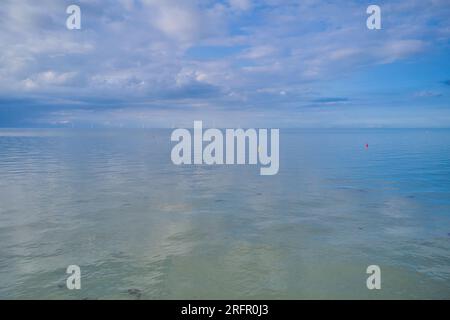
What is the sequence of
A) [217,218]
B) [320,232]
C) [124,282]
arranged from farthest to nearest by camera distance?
[217,218] → [320,232] → [124,282]

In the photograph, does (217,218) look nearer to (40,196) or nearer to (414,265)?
(414,265)

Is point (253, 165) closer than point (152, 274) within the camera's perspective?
No

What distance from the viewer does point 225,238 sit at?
66.7 feet

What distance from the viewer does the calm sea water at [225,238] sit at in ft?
48.0

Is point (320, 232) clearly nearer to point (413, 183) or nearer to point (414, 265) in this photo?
point (414, 265)

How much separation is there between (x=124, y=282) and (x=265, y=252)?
289 inches

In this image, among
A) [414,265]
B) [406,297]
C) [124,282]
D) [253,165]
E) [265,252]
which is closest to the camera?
[406,297]

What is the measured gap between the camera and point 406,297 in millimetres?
13828

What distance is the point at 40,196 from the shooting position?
30.6 metres

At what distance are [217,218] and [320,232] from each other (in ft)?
23.9

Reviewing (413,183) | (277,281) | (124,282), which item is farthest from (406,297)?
(413,183)

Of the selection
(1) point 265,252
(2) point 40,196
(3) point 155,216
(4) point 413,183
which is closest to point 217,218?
(3) point 155,216

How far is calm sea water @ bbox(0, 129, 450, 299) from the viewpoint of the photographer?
48.0ft
